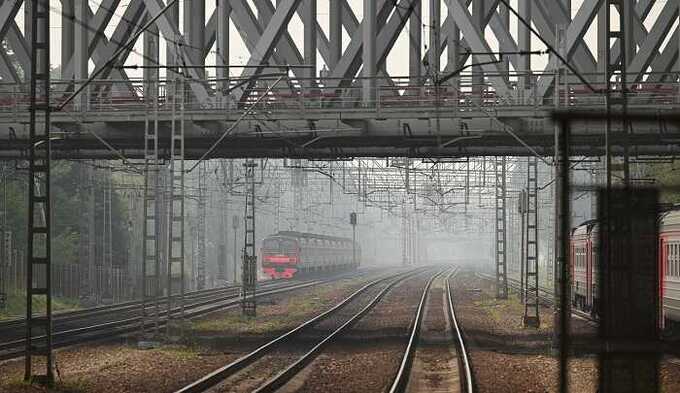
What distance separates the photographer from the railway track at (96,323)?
27.3m

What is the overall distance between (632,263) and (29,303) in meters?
14.1

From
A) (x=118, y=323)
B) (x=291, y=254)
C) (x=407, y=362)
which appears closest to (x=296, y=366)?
(x=407, y=362)

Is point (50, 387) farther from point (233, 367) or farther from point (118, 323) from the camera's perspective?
point (118, 323)

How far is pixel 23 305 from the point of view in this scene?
147 ft

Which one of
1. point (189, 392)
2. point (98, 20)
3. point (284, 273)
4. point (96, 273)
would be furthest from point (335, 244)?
point (189, 392)

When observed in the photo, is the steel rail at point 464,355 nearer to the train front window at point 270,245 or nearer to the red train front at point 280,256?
the red train front at point 280,256

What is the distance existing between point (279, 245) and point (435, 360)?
54.7 metres

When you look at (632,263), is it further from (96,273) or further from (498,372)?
(96,273)

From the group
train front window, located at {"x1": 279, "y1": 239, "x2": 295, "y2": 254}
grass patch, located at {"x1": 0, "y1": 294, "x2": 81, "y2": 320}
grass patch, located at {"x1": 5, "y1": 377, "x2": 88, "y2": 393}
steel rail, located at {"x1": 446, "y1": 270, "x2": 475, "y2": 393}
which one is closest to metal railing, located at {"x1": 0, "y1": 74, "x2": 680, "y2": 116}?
steel rail, located at {"x1": 446, "y1": 270, "x2": 475, "y2": 393}

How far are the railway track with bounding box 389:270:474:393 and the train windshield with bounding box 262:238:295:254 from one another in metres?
38.2

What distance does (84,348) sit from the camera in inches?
1019

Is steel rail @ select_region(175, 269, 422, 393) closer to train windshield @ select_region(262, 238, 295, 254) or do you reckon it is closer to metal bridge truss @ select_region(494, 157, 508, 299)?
metal bridge truss @ select_region(494, 157, 508, 299)

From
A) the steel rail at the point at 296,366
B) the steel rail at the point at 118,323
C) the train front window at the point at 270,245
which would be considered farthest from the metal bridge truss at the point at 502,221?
the train front window at the point at 270,245

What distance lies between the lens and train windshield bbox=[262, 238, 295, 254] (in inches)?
3039
